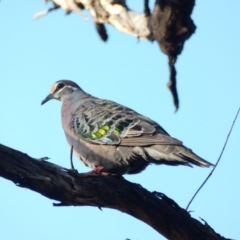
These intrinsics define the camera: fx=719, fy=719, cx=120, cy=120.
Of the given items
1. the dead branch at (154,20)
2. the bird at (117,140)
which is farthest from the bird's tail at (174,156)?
the dead branch at (154,20)

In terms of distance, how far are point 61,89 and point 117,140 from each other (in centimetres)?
228

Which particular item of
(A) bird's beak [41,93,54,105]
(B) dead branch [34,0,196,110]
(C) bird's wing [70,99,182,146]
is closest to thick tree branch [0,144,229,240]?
(C) bird's wing [70,99,182,146]

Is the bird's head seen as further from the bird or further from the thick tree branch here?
the thick tree branch

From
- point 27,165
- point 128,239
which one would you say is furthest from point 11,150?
point 128,239

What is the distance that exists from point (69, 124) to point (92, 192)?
2790mm

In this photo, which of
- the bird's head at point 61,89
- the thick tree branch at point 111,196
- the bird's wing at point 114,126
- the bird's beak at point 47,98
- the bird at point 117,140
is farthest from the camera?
the bird's beak at point 47,98

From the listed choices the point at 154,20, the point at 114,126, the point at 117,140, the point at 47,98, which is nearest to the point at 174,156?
the point at 117,140

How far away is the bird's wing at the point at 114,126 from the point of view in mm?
7262

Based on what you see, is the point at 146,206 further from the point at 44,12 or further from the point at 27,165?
the point at 44,12

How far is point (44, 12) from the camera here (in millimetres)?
3189

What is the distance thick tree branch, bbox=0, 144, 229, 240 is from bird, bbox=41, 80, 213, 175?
856mm

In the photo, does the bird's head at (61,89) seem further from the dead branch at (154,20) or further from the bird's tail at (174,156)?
the dead branch at (154,20)

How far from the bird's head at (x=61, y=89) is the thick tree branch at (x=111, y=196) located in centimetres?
362

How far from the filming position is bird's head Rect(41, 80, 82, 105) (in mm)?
9367
